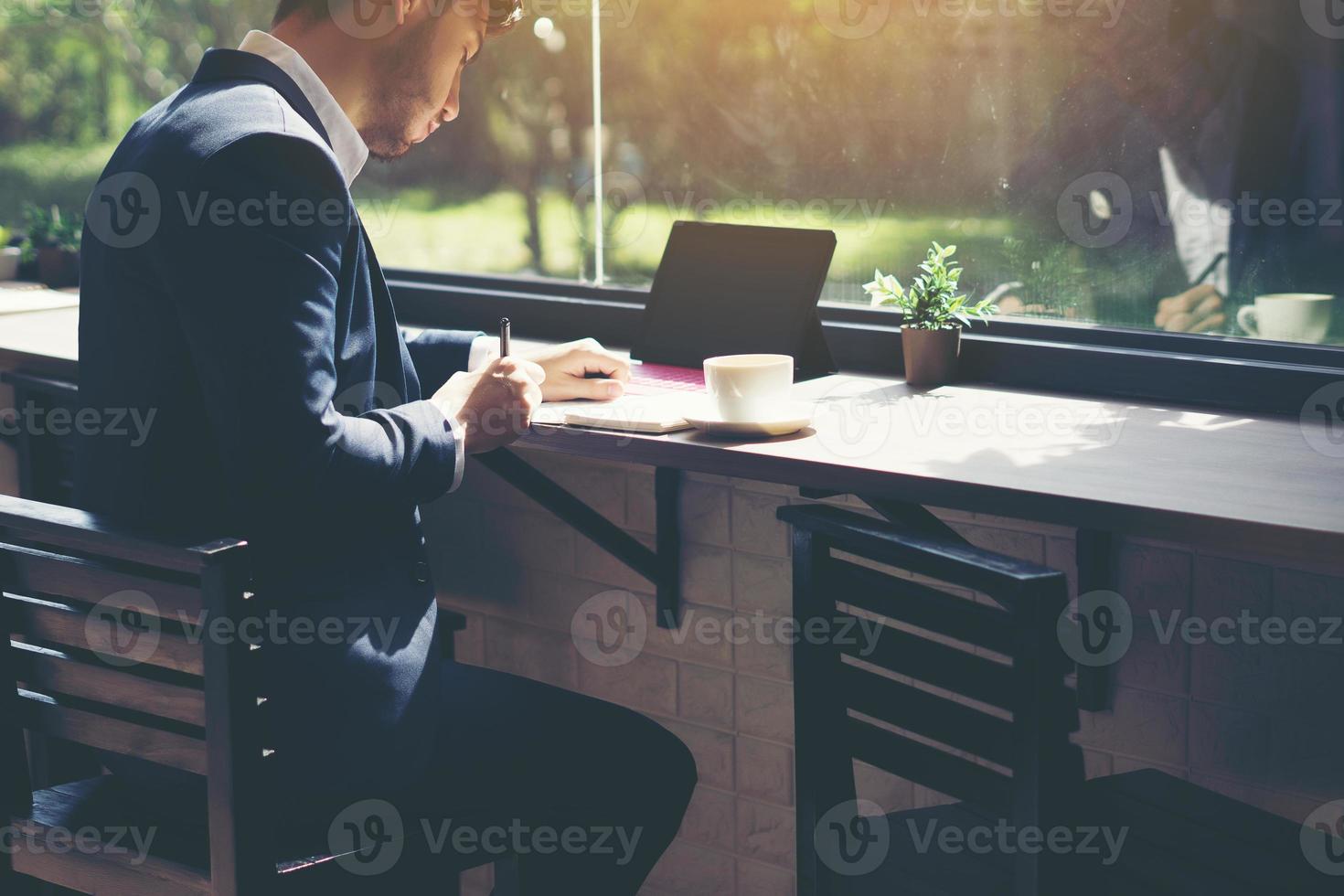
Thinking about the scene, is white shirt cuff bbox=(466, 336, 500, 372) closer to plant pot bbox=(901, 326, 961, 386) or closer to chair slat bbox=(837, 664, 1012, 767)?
plant pot bbox=(901, 326, 961, 386)

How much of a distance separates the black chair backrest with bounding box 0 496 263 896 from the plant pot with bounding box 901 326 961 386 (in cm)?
108

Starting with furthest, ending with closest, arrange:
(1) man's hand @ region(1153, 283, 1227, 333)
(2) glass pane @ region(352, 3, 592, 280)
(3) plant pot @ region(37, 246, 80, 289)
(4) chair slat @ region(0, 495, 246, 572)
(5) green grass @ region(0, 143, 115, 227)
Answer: (5) green grass @ region(0, 143, 115, 227) < (3) plant pot @ region(37, 246, 80, 289) < (2) glass pane @ region(352, 3, 592, 280) < (1) man's hand @ region(1153, 283, 1227, 333) < (4) chair slat @ region(0, 495, 246, 572)

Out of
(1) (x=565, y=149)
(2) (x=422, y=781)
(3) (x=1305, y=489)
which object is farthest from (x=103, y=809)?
(1) (x=565, y=149)

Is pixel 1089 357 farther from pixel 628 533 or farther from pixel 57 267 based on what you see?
pixel 57 267

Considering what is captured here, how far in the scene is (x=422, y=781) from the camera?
1404 millimetres

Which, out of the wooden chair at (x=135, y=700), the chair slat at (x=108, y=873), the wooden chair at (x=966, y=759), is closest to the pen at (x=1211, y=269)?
the wooden chair at (x=966, y=759)

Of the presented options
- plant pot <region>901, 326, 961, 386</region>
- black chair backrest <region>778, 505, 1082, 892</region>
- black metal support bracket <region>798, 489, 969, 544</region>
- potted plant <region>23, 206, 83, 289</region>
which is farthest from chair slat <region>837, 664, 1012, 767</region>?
potted plant <region>23, 206, 83, 289</region>

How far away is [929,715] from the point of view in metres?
1.12

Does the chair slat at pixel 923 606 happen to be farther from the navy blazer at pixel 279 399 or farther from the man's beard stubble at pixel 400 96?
the man's beard stubble at pixel 400 96

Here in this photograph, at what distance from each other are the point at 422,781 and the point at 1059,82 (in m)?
1.32

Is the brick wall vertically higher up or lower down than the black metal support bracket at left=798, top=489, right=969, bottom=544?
lower down

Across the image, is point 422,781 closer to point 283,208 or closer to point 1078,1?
point 283,208

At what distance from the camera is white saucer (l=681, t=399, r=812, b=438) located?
5.06ft

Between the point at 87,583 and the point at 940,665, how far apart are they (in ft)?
2.58
